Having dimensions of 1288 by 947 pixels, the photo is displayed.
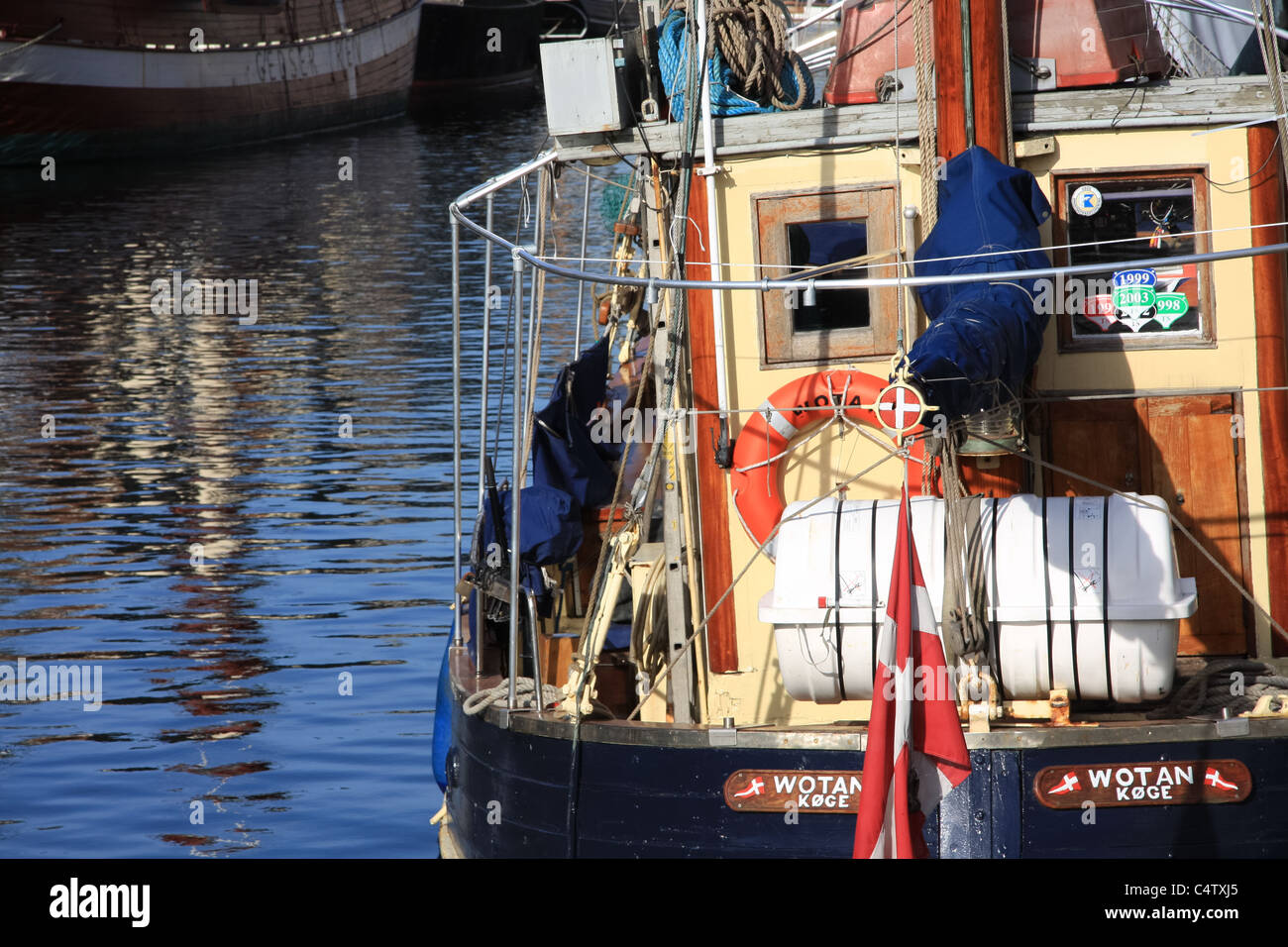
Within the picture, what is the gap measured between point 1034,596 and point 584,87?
139 inches

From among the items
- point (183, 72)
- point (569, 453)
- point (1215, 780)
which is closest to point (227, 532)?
point (569, 453)

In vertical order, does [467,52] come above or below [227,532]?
above

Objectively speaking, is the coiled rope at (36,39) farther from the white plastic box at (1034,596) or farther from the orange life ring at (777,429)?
the white plastic box at (1034,596)

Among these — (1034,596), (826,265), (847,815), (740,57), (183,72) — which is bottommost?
(847,815)

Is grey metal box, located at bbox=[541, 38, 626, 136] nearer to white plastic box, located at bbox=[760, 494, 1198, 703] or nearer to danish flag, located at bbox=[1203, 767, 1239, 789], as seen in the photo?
white plastic box, located at bbox=[760, 494, 1198, 703]

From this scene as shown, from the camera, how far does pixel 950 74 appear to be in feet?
30.5

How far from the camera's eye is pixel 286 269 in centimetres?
3347

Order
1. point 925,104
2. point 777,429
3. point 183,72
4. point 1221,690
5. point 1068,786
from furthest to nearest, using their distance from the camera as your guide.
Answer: point 183,72 → point 777,429 → point 925,104 → point 1221,690 → point 1068,786

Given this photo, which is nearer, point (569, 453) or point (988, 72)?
point (988, 72)

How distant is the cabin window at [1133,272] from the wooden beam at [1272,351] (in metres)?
0.26

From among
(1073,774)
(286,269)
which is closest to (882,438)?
(1073,774)

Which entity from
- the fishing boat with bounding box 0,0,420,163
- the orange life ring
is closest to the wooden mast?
the orange life ring

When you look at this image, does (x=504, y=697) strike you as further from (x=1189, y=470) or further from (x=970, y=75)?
(x=970, y=75)

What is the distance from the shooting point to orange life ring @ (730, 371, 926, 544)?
9422 mm
